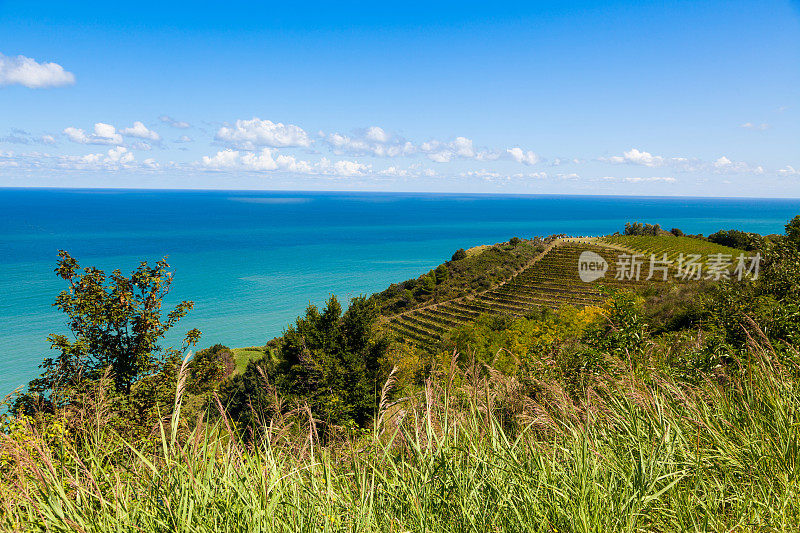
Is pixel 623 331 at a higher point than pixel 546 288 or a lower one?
higher

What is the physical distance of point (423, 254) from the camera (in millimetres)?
138875

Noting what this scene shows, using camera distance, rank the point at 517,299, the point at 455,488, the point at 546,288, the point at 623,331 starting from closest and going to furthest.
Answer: the point at 455,488 < the point at 623,331 < the point at 517,299 < the point at 546,288

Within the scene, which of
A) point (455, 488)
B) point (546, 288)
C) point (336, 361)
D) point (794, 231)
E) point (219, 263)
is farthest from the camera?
point (219, 263)

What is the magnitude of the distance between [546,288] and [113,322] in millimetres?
64827

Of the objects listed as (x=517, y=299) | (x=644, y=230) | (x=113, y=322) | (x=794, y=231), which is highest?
(x=794, y=231)

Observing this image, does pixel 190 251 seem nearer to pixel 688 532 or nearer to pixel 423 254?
pixel 423 254

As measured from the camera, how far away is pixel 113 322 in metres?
9.11

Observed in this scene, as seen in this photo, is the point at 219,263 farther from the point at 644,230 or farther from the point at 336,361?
the point at 644,230

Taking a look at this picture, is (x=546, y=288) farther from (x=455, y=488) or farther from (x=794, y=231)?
(x=455, y=488)

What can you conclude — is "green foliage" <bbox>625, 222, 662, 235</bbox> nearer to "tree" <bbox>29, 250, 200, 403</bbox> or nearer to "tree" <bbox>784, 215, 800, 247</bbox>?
"tree" <bbox>784, 215, 800, 247</bbox>

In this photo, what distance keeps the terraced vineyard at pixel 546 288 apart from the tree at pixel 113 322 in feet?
131

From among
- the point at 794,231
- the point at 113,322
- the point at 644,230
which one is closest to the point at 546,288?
the point at 644,230

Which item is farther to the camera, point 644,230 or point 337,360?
point 644,230

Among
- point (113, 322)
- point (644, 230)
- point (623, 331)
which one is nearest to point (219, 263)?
point (113, 322)
